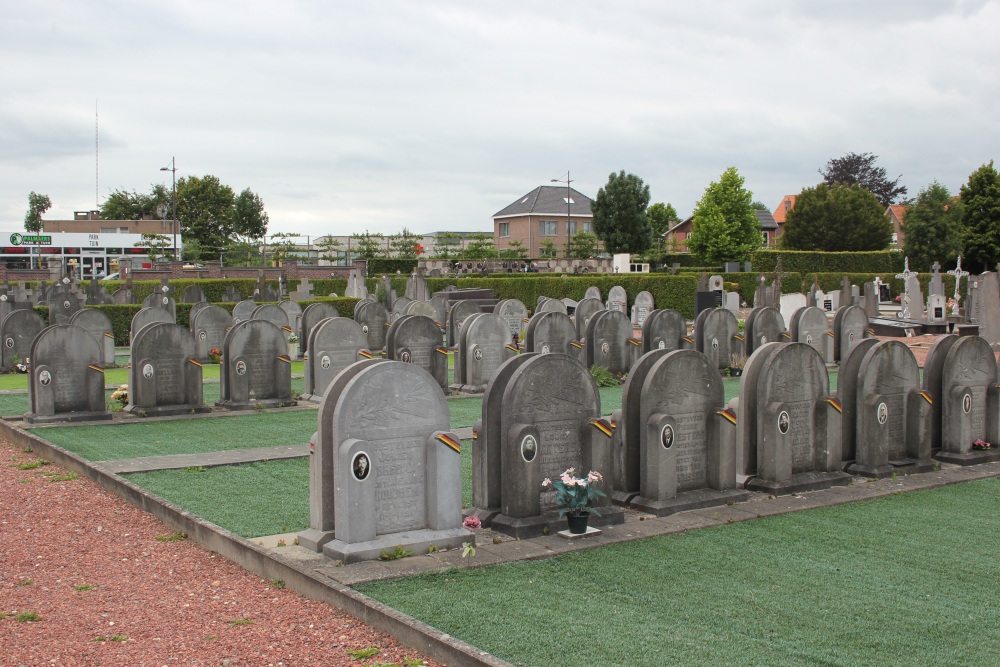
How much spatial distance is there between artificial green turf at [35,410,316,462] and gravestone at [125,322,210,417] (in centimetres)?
51

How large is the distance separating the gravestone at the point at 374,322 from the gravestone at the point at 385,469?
54.1 ft

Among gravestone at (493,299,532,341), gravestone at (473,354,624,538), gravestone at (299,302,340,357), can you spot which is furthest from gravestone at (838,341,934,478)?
gravestone at (493,299,532,341)

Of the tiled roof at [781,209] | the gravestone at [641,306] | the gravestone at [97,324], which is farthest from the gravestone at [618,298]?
the tiled roof at [781,209]

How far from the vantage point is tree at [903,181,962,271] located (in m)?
56.2

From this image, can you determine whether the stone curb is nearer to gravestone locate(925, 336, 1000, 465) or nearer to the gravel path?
the gravel path

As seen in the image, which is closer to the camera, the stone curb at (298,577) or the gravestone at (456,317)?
the stone curb at (298,577)

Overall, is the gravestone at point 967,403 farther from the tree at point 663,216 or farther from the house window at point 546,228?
the tree at point 663,216

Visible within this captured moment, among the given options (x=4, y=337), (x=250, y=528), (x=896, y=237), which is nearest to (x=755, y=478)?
(x=250, y=528)

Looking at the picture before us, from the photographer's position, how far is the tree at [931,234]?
5622 centimetres

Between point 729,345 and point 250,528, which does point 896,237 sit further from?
point 250,528

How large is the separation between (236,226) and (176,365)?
73081 millimetres

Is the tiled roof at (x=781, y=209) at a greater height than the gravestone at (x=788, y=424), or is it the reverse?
the tiled roof at (x=781, y=209)

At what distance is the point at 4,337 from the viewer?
20.0 metres

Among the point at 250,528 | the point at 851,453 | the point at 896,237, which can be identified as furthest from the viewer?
the point at 896,237
